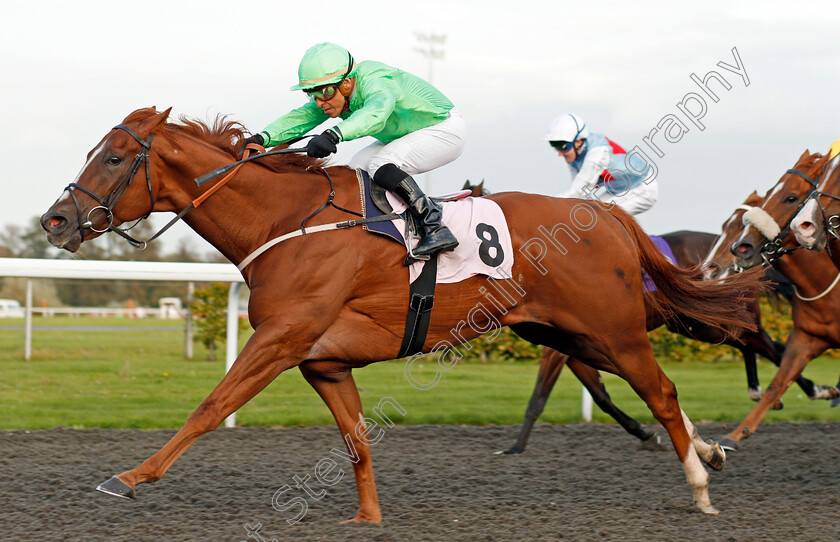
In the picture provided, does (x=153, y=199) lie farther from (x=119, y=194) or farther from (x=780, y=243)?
(x=780, y=243)

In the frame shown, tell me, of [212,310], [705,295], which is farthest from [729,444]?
[212,310]

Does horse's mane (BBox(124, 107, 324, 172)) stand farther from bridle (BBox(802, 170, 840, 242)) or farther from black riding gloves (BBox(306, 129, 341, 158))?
bridle (BBox(802, 170, 840, 242))

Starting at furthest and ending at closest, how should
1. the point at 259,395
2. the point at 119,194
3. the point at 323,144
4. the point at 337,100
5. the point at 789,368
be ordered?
the point at 259,395 → the point at 789,368 → the point at 337,100 → the point at 323,144 → the point at 119,194

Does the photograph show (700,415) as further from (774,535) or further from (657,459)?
(774,535)

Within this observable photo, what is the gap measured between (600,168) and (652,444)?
1.90 meters

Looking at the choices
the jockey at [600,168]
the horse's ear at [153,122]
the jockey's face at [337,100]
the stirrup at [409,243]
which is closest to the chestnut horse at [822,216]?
the jockey at [600,168]

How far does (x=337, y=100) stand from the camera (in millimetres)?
3719

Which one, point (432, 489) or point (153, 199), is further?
point (432, 489)

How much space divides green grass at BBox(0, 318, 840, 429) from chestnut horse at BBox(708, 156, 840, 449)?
1604 mm

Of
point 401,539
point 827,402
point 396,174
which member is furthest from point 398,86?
point 827,402

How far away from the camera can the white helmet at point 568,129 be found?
5754mm

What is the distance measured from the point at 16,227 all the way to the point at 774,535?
1762 cm

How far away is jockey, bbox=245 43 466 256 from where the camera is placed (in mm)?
3506

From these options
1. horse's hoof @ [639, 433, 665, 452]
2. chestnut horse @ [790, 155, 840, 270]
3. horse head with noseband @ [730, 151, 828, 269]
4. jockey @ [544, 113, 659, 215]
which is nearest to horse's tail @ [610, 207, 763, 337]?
chestnut horse @ [790, 155, 840, 270]
